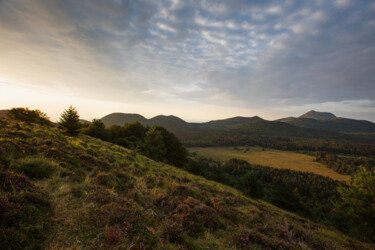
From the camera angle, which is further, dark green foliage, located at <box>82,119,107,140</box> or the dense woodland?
dark green foliage, located at <box>82,119,107,140</box>

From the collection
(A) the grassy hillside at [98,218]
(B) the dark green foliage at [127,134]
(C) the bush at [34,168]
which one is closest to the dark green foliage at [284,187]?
(B) the dark green foliage at [127,134]

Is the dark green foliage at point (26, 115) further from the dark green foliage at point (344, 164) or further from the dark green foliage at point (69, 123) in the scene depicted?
the dark green foliage at point (344, 164)

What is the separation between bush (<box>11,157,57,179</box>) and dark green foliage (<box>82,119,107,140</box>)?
32181mm

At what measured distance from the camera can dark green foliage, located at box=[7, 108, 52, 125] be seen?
85.8 ft

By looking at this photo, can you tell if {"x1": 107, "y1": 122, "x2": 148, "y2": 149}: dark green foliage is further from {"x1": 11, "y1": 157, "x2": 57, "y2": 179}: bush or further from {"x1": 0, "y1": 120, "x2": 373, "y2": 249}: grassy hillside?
{"x1": 0, "y1": 120, "x2": 373, "y2": 249}: grassy hillside

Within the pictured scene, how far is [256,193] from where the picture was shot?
34.3 meters

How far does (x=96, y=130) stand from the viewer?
119ft

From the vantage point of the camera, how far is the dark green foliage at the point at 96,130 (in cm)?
3547

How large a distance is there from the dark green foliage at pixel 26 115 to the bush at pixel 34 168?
95.6ft

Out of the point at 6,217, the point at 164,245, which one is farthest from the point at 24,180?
the point at 164,245

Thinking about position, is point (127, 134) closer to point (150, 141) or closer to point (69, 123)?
point (150, 141)

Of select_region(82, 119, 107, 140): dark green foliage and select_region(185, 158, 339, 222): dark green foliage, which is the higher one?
select_region(82, 119, 107, 140): dark green foliage

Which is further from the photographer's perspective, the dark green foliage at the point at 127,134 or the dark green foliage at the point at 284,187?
the dark green foliage at the point at 127,134

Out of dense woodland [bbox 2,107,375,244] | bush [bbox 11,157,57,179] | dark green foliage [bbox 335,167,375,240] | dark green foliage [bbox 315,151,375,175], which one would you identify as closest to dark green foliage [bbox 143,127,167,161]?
dense woodland [bbox 2,107,375,244]
